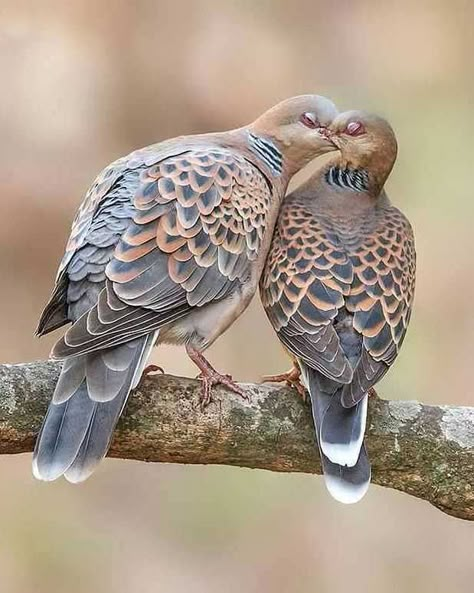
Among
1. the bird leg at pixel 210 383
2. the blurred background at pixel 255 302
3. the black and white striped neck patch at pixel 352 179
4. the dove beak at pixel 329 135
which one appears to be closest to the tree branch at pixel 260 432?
the bird leg at pixel 210 383

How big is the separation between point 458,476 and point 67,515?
3.87 meters

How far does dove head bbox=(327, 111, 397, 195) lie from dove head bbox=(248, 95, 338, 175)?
0.16 feet

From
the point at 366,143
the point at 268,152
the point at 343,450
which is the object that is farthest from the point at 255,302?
the point at 343,450

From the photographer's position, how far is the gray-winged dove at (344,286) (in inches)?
119

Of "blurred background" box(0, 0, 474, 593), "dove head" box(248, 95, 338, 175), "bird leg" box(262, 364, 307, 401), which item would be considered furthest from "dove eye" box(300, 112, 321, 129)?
"blurred background" box(0, 0, 474, 593)

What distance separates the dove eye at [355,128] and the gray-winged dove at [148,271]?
115 millimetres

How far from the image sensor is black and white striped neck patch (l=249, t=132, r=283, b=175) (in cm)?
382

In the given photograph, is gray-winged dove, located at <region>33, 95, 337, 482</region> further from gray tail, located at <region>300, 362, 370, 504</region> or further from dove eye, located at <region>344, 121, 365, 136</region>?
gray tail, located at <region>300, 362, 370, 504</region>

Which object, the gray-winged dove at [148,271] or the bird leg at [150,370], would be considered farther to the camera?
the bird leg at [150,370]

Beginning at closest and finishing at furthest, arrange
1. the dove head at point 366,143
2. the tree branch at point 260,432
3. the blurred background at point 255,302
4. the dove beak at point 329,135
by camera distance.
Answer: the tree branch at point 260,432, the dove head at point 366,143, the dove beak at point 329,135, the blurred background at point 255,302

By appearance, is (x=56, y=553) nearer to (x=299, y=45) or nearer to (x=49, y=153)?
(x=49, y=153)

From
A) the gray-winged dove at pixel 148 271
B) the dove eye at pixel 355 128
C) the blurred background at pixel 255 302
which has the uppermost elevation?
the dove eye at pixel 355 128

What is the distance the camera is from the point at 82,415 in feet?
9.49

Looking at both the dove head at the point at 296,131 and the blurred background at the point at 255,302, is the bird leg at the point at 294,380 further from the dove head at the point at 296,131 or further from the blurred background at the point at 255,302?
the blurred background at the point at 255,302
